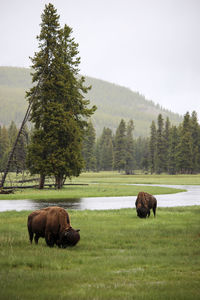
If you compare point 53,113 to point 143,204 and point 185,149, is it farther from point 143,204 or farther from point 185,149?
point 185,149

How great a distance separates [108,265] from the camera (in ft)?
28.2

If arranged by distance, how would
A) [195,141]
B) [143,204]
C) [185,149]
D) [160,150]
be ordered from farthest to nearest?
[160,150], [195,141], [185,149], [143,204]

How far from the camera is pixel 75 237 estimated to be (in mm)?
11000

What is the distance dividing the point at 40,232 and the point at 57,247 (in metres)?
0.79

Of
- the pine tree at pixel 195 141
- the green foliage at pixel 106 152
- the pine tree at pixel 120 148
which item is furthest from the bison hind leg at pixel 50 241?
the green foliage at pixel 106 152

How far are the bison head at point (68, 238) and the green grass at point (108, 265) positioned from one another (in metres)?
0.23

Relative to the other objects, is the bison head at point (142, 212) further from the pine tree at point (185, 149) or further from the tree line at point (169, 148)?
the pine tree at point (185, 149)

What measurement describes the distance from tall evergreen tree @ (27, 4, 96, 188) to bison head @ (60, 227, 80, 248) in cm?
2920

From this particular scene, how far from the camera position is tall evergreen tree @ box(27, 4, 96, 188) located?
134 ft

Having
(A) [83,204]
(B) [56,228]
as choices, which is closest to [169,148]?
(A) [83,204]

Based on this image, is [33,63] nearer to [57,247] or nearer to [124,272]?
[57,247]

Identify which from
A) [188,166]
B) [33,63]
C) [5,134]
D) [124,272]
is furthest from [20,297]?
[5,134]

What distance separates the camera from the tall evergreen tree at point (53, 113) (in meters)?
40.9

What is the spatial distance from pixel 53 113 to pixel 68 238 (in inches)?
1238
